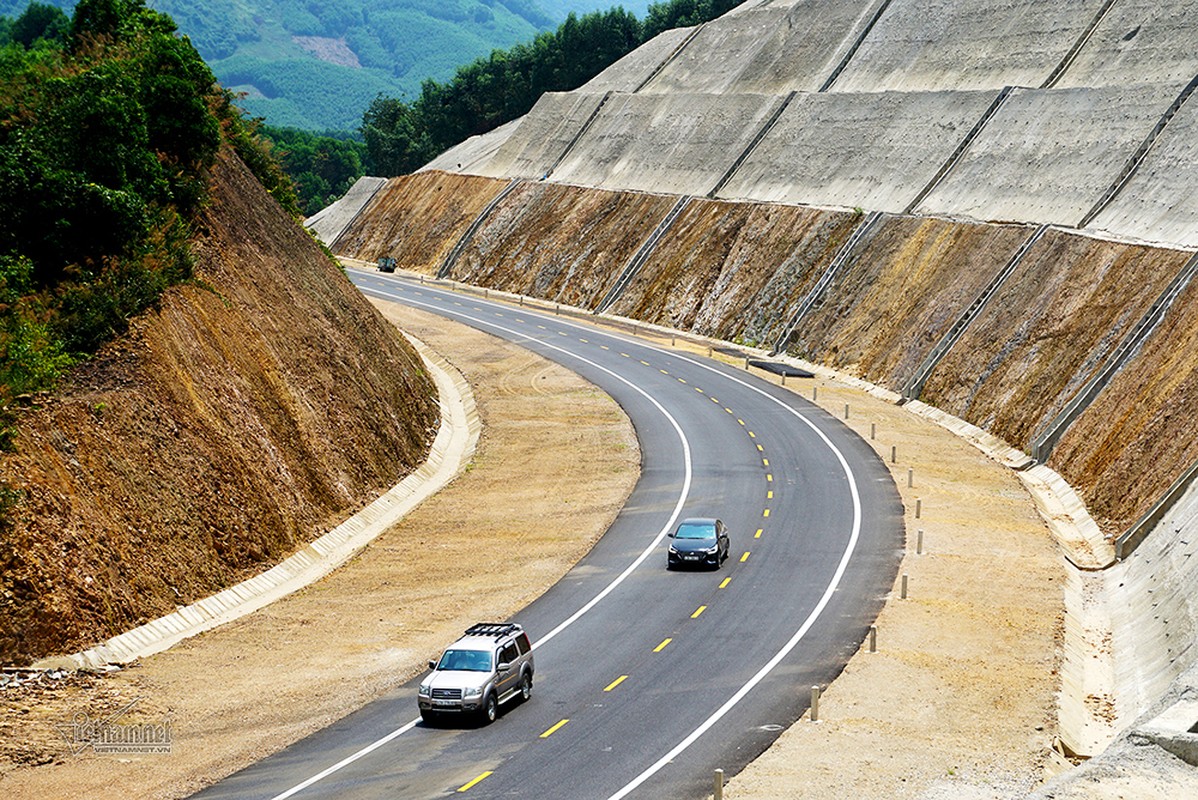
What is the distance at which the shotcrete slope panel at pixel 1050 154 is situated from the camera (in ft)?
207

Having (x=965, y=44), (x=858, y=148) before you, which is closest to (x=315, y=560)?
(x=858, y=148)

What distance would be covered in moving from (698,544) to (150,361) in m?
15.4

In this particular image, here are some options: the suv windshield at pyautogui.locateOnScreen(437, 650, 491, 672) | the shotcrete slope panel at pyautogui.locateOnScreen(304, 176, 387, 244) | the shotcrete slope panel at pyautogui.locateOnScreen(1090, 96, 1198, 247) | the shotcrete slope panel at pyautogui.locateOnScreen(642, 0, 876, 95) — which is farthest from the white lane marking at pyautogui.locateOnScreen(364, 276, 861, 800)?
the shotcrete slope panel at pyautogui.locateOnScreen(304, 176, 387, 244)

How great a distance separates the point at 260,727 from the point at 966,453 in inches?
1296

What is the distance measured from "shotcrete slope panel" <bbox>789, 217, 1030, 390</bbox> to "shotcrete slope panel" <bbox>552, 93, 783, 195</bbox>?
19.9 m

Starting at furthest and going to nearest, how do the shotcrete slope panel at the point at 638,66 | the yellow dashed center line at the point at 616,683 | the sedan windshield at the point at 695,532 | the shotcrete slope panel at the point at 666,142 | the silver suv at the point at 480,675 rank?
1. the shotcrete slope panel at the point at 638,66
2. the shotcrete slope panel at the point at 666,142
3. the sedan windshield at the point at 695,532
4. the yellow dashed center line at the point at 616,683
5. the silver suv at the point at 480,675

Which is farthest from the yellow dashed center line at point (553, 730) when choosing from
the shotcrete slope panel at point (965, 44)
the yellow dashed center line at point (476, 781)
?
the shotcrete slope panel at point (965, 44)

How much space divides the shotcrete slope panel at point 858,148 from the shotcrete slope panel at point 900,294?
517 cm

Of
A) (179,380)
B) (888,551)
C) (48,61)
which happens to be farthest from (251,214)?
(888,551)

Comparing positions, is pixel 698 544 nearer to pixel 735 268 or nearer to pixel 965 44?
pixel 735 268

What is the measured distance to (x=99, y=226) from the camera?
36938mm

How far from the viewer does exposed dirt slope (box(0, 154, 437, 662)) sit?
2830 centimetres

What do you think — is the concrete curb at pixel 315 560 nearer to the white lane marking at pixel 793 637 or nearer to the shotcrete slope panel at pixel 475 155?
the white lane marking at pixel 793 637

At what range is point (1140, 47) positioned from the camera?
74875mm
